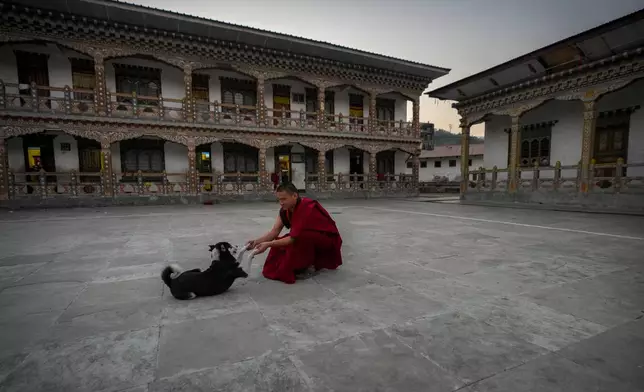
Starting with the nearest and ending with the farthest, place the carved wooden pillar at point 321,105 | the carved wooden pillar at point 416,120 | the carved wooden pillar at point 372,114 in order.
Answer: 1. the carved wooden pillar at point 321,105
2. the carved wooden pillar at point 372,114
3. the carved wooden pillar at point 416,120

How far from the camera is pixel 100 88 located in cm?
1317

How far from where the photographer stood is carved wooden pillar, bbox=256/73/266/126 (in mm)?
15938

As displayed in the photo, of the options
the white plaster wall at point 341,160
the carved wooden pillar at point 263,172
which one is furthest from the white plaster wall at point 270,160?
the white plaster wall at point 341,160

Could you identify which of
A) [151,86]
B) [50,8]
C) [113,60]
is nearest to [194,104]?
[151,86]

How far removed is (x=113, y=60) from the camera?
1423cm

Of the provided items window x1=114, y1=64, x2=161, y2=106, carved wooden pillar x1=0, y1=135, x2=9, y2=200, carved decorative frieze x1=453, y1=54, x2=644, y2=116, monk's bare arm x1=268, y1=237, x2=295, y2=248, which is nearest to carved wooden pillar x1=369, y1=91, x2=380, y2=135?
carved decorative frieze x1=453, y1=54, x2=644, y2=116

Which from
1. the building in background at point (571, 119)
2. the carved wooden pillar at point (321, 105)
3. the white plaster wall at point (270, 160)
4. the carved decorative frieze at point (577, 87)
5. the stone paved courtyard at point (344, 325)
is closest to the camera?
the stone paved courtyard at point (344, 325)

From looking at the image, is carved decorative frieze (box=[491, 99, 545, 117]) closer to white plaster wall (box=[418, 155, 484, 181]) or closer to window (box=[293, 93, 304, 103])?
window (box=[293, 93, 304, 103])

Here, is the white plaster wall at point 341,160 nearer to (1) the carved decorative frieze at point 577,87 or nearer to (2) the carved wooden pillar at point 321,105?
(2) the carved wooden pillar at point 321,105

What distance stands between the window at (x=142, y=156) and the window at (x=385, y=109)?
13669mm

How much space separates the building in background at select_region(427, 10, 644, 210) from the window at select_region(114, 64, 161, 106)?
15.4 m

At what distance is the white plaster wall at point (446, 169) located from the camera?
35.8 meters

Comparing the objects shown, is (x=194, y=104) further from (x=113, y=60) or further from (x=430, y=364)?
(x=430, y=364)

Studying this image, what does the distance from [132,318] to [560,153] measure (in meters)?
16.4
